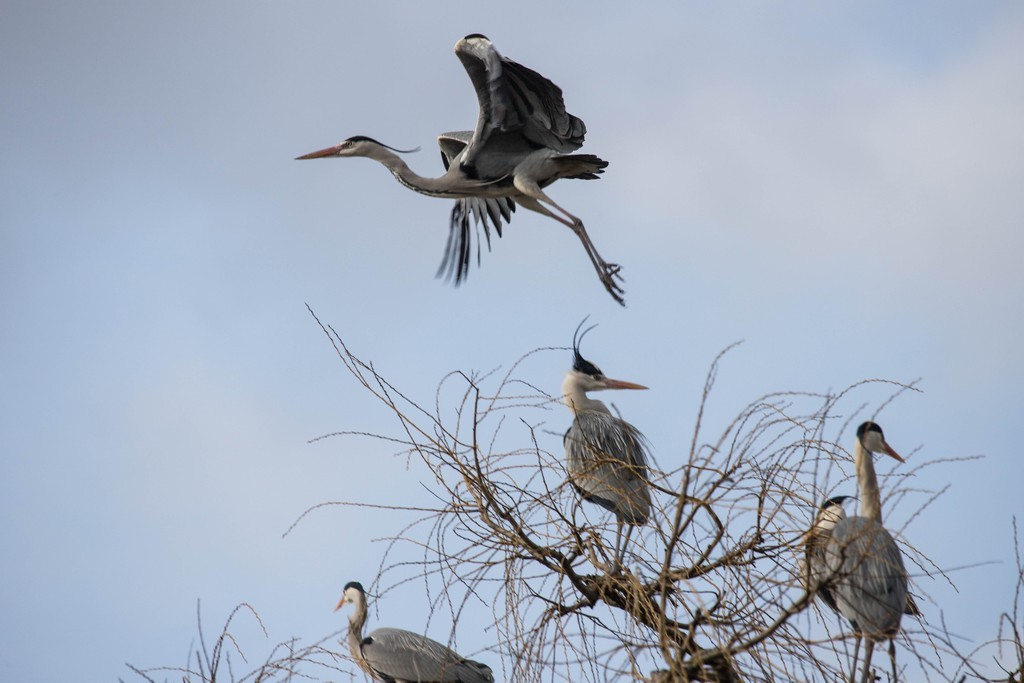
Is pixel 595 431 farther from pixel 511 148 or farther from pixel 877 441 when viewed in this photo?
pixel 511 148

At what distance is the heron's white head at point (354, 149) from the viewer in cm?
973

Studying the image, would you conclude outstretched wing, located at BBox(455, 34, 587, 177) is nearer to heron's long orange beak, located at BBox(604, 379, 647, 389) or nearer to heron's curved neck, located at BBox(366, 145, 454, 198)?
heron's curved neck, located at BBox(366, 145, 454, 198)

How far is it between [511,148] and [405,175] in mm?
1063

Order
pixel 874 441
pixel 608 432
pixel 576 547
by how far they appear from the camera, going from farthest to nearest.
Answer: pixel 608 432 → pixel 874 441 → pixel 576 547

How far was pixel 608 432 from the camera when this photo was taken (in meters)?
7.39

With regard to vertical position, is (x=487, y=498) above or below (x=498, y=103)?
below

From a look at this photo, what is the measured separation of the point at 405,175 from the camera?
31.0ft

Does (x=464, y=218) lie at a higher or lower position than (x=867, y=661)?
higher

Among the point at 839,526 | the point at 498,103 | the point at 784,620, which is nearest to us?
the point at 784,620

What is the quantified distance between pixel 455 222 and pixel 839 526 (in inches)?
240

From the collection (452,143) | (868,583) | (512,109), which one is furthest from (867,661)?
(452,143)

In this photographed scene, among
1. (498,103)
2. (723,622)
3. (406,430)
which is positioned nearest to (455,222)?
(498,103)

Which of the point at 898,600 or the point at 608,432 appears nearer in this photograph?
the point at 898,600

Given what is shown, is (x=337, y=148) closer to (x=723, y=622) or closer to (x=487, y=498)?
(x=487, y=498)
